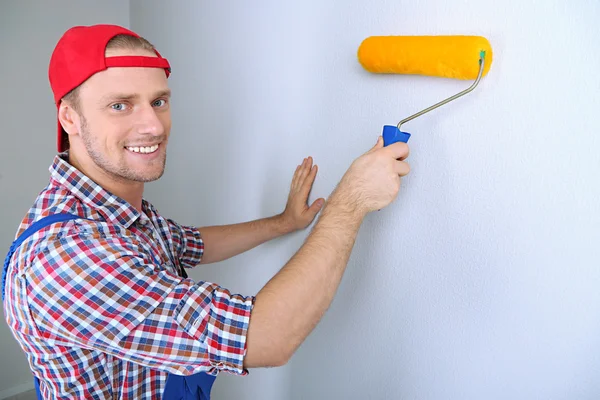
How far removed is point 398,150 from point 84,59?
1.94 feet

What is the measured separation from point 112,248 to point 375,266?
494mm

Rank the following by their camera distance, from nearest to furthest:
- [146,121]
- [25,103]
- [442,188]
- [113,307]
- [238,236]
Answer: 1. [113,307]
2. [442,188]
3. [146,121]
4. [238,236]
5. [25,103]

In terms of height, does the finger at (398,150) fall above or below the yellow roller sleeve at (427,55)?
below

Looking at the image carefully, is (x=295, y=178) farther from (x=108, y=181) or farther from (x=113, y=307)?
(x=113, y=307)

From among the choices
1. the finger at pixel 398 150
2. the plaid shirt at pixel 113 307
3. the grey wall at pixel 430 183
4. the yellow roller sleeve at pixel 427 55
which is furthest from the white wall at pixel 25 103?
the finger at pixel 398 150

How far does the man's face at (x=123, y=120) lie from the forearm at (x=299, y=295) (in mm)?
392

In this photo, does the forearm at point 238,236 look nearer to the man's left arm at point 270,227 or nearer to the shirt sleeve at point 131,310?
the man's left arm at point 270,227

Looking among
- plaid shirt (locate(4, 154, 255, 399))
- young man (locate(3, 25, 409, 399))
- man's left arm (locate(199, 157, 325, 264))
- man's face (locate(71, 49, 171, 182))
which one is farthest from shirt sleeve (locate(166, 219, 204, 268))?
plaid shirt (locate(4, 154, 255, 399))

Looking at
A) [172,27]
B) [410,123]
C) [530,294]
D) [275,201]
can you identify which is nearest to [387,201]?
[410,123]

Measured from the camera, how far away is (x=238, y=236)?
1267 mm

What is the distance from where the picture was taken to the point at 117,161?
3.33 ft

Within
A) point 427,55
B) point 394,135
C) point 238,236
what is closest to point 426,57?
point 427,55

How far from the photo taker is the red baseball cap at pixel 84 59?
96cm

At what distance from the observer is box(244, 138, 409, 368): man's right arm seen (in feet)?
2.65
